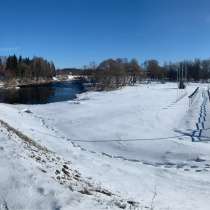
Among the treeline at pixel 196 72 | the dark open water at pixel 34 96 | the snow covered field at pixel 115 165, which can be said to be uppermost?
the treeline at pixel 196 72

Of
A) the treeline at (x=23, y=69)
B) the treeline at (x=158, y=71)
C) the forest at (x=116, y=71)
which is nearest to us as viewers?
the forest at (x=116, y=71)

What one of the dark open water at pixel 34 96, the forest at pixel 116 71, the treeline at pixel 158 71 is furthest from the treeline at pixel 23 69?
the dark open water at pixel 34 96

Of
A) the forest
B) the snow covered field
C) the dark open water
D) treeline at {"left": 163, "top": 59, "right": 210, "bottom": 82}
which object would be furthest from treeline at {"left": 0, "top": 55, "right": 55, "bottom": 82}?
the snow covered field

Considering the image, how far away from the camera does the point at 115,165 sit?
15289 mm

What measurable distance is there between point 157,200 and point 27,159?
3.94 metres

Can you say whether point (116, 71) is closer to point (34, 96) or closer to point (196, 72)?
point (34, 96)

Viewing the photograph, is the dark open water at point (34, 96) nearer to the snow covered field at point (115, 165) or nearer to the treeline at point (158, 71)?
the snow covered field at point (115, 165)

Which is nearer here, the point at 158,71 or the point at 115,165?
the point at 115,165

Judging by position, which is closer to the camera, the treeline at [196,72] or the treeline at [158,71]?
the treeline at [158,71]

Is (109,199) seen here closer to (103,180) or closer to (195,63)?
(103,180)

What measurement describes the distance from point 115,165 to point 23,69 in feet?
444

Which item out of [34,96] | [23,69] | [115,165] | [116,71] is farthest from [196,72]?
[115,165]

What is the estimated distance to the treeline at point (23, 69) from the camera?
433 ft

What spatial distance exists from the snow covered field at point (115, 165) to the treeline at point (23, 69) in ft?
335
